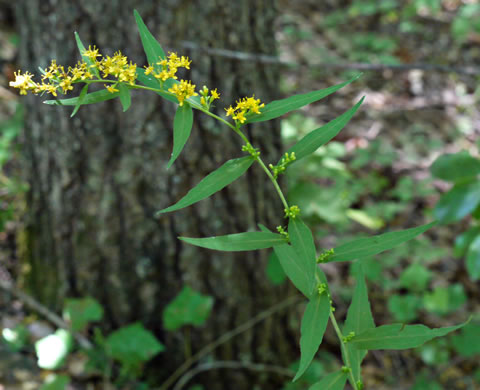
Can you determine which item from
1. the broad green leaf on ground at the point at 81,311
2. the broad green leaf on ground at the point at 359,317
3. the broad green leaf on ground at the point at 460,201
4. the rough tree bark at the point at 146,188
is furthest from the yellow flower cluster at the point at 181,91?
the broad green leaf on ground at the point at 81,311

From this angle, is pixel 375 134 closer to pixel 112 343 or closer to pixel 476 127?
pixel 476 127

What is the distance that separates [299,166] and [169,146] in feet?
3.31

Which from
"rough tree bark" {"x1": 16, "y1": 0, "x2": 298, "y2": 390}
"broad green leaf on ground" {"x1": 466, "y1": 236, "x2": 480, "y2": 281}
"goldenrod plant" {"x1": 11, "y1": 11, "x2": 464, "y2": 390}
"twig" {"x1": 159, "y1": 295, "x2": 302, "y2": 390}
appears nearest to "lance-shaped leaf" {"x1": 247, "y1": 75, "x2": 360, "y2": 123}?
"goldenrod plant" {"x1": 11, "y1": 11, "x2": 464, "y2": 390}

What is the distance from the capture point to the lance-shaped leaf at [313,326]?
0.72 metres

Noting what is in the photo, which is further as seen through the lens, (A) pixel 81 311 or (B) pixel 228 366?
(B) pixel 228 366

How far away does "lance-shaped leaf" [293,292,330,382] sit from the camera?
0.72 m

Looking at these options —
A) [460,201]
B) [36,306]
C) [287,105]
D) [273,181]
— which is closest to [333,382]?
[273,181]

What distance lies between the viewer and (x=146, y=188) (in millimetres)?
1746

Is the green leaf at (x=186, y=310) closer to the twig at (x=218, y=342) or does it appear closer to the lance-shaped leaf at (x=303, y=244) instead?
the twig at (x=218, y=342)

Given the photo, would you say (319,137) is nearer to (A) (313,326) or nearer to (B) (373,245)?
(B) (373,245)

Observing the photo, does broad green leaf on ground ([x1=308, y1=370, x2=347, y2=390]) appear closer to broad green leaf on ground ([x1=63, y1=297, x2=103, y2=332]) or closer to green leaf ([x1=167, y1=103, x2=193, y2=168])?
green leaf ([x1=167, y1=103, x2=193, y2=168])

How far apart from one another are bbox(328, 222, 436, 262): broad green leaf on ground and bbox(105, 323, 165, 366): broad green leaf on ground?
1.13 metres

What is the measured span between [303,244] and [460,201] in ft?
3.54

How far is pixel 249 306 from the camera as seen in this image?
199 cm
